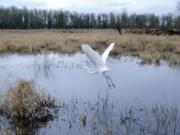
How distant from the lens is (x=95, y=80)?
1198 centimetres

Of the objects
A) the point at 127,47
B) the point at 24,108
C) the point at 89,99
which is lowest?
the point at 89,99

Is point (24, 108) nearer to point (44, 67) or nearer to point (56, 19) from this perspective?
point (44, 67)

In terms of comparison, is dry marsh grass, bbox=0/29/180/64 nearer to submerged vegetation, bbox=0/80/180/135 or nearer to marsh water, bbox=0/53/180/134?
marsh water, bbox=0/53/180/134

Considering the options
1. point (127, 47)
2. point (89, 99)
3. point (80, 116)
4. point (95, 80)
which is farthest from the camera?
point (127, 47)

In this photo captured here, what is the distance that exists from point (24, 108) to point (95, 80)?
431 cm

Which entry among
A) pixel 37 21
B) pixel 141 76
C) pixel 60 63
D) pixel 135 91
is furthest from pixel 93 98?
pixel 37 21

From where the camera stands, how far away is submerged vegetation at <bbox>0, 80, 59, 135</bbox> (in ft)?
25.6

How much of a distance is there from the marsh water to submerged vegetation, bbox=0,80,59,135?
32 centimetres

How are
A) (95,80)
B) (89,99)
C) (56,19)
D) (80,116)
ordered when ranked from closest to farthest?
(80,116), (89,99), (95,80), (56,19)

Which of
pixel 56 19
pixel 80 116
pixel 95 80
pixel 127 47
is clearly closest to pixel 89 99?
pixel 80 116

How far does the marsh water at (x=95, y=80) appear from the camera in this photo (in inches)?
374

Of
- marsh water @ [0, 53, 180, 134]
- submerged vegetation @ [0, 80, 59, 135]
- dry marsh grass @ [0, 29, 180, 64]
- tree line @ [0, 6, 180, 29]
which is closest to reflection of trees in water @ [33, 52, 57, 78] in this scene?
marsh water @ [0, 53, 180, 134]

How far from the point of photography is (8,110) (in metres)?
7.94

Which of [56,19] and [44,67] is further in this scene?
[56,19]
